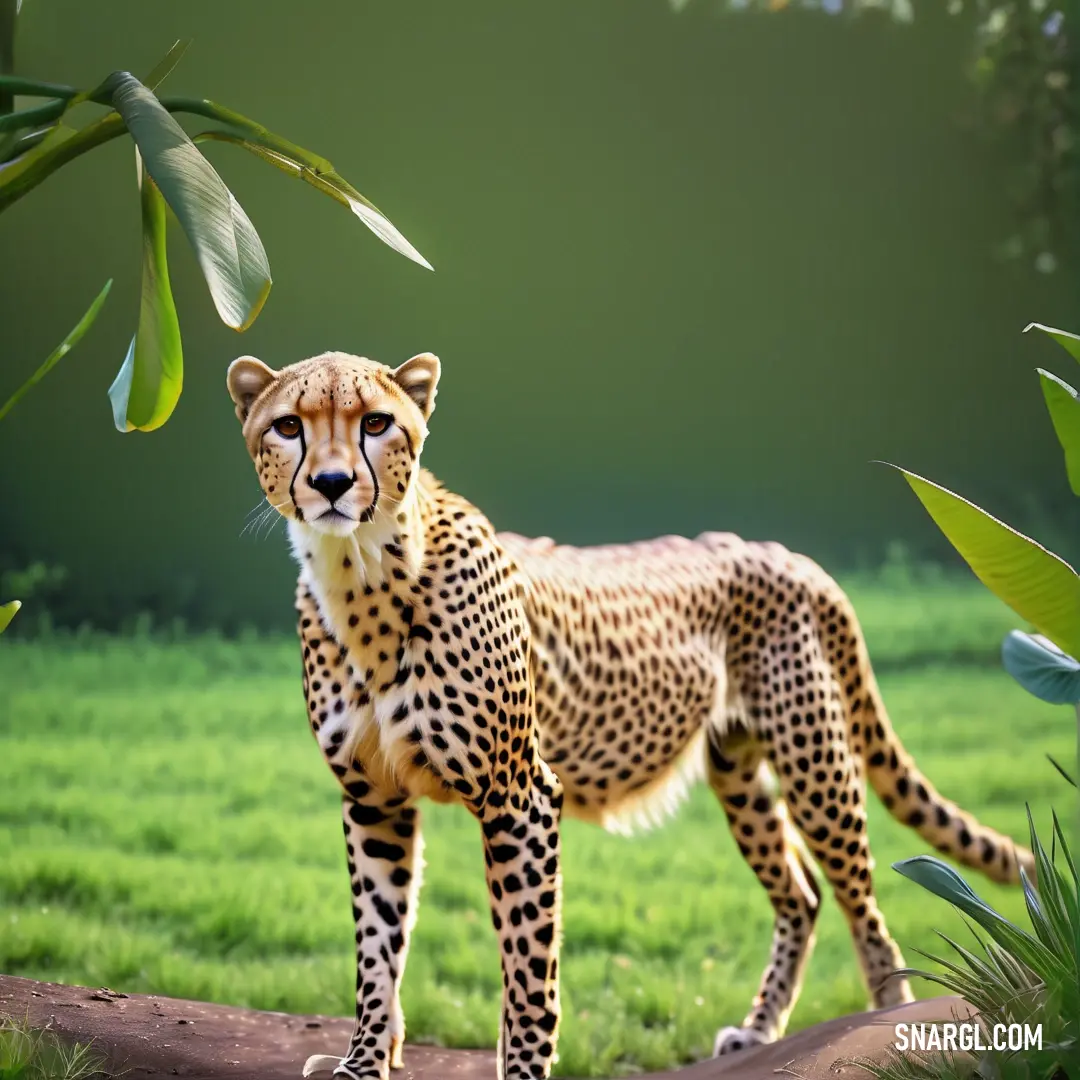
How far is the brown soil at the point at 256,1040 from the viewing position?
241 centimetres

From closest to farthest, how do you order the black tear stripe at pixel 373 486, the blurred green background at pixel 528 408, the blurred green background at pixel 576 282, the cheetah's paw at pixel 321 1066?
the black tear stripe at pixel 373 486 < the cheetah's paw at pixel 321 1066 < the blurred green background at pixel 528 408 < the blurred green background at pixel 576 282

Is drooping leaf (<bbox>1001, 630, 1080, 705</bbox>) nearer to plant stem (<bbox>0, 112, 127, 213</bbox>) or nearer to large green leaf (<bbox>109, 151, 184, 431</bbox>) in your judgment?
large green leaf (<bbox>109, 151, 184, 431</bbox>)

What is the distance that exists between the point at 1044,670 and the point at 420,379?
1.22 metres

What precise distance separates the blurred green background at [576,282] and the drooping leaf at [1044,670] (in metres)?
1.92

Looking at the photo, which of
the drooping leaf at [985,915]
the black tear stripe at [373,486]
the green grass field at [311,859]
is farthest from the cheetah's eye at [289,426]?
the green grass field at [311,859]

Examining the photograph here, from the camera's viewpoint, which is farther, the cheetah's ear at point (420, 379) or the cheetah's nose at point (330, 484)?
the cheetah's ear at point (420, 379)

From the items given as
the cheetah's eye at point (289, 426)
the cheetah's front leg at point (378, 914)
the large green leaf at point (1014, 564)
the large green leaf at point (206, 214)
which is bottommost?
the cheetah's front leg at point (378, 914)

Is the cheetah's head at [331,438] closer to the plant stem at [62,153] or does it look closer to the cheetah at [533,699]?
the cheetah at [533,699]

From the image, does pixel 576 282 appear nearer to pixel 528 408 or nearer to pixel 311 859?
pixel 528 408

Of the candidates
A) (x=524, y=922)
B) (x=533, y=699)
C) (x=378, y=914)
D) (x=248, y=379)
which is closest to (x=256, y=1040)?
(x=378, y=914)

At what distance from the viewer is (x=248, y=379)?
2486 mm

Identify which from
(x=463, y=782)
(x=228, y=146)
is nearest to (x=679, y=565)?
(x=463, y=782)

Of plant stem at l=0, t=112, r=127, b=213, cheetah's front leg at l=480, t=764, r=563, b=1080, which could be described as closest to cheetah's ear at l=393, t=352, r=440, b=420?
plant stem at l=0, t=112, r=127, b=213

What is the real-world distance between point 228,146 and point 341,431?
186 centimetres
